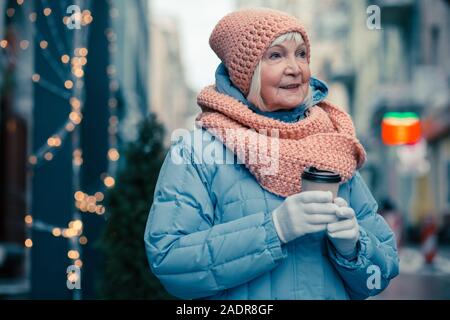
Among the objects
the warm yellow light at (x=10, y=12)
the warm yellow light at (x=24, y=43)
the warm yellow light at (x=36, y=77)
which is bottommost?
the warm yellow light at (x=36, y=77)

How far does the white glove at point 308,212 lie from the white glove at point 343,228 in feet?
0.05

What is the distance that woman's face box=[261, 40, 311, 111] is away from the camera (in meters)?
1.87

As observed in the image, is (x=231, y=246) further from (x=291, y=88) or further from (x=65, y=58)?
(x=65, y=58)

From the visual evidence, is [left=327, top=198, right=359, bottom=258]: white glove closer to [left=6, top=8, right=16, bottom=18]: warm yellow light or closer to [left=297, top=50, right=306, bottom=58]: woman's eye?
[left=297, top=50, right=306, bottom=58]: woman's eye

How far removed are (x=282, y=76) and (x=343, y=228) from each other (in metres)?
0.47

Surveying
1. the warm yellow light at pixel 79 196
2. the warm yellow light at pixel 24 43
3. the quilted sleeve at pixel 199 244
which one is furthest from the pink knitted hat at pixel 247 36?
the warm yellow light at pixel 24 43

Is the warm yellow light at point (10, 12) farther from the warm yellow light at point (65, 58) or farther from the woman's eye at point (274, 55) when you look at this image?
the woman's eye at point (274, 55)

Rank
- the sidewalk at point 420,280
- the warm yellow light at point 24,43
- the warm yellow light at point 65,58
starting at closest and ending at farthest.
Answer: the warm yellow light at point 65,58, the sidewalk at point 420,280, the warm yellow light at point 24,43

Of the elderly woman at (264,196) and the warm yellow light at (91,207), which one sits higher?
the elderly woman at (264,196)

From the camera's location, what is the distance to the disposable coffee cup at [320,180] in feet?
5.38

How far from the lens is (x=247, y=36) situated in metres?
1.88

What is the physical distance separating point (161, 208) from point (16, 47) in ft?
31.5

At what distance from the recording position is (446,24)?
789 inches

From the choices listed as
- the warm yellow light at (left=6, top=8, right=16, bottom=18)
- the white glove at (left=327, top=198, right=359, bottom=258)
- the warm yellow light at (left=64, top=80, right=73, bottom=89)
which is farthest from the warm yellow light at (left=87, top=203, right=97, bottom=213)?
the warm yellow light at (left=6, top=8, right=16, bottom=18)
